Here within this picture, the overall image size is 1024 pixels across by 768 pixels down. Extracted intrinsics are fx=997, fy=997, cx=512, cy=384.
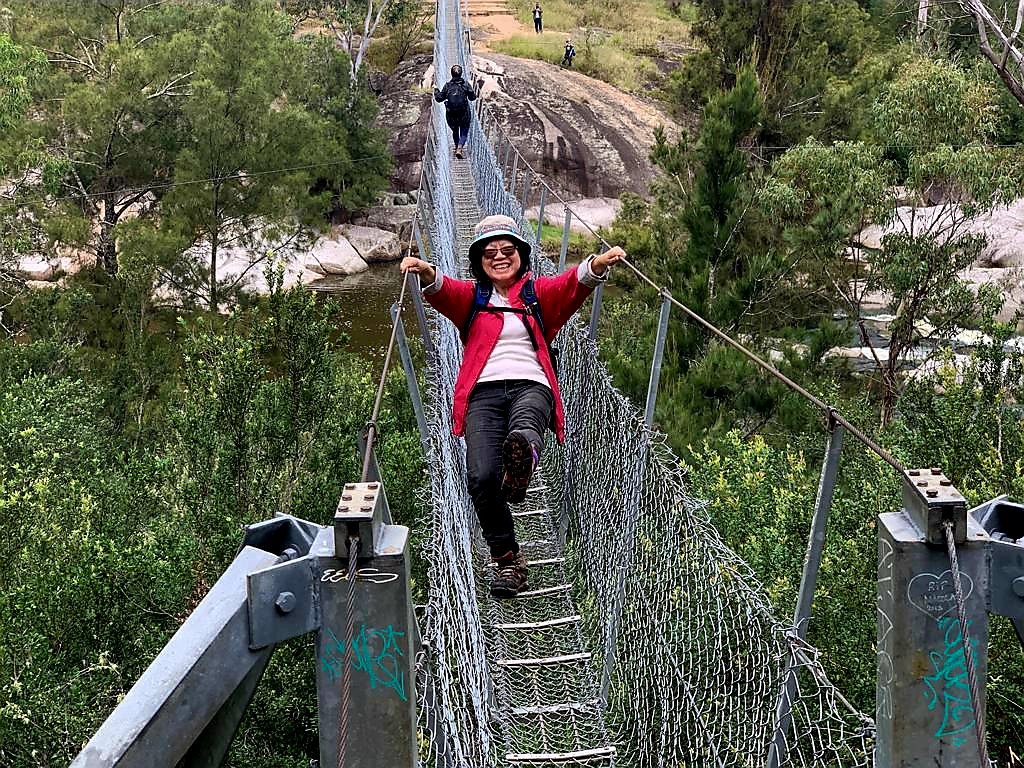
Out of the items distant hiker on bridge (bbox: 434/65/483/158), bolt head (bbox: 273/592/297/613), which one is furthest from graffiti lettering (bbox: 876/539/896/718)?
distant hiker on bridge (bbox: 434/65/483/158)

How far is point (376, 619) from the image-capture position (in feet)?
2.74

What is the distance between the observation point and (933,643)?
0.93 meters

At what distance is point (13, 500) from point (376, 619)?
4.74 metres

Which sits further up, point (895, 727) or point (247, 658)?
point (247, 658)

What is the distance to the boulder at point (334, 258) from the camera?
1873 cm

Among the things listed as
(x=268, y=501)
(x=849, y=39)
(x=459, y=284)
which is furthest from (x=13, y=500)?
(x=849, y=39)

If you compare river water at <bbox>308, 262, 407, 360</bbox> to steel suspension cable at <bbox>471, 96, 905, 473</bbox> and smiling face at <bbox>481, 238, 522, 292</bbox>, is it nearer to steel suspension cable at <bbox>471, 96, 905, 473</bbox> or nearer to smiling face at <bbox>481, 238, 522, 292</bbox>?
smiling face at <bbox>481, 238, 522, 292</bbox>

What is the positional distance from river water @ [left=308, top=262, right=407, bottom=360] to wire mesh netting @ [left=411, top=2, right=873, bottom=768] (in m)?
11.0

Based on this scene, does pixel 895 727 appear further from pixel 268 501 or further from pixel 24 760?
pixel 268 501

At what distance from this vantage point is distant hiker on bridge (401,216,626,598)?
96.1 inches

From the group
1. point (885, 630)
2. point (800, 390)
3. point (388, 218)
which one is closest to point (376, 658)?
point (885, 630)

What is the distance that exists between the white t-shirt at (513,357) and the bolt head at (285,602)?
5.76 feet

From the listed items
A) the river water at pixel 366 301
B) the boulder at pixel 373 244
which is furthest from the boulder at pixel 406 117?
the river water at pixel 366 301

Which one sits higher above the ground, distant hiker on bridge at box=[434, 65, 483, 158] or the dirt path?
the dirt path
